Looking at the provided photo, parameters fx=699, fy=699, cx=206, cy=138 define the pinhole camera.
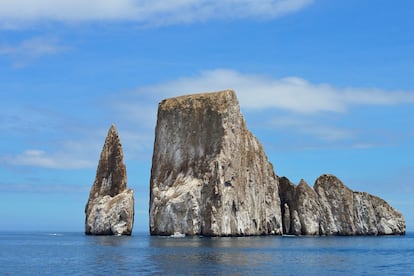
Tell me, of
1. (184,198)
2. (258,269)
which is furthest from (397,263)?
(184,198)

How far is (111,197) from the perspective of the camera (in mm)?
126750

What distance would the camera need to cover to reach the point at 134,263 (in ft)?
201

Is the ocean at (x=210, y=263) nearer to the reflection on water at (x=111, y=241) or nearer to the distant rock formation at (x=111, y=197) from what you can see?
the reflection on water at (x=111, y=241)

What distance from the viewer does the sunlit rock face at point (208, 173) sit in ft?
377

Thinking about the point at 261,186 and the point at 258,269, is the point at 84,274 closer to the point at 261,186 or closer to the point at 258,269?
the point at 258,269

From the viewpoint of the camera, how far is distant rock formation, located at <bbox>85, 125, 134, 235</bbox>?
120062 mm

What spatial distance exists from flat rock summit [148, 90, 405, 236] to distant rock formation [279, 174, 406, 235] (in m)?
0.20

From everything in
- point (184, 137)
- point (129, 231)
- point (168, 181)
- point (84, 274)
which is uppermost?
point (184, 137)

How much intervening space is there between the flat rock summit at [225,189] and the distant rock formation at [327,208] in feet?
0.66

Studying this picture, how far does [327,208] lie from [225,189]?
119 ft

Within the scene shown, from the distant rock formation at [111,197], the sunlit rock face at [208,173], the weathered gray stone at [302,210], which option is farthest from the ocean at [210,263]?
the weathered gray stone at [302,210]

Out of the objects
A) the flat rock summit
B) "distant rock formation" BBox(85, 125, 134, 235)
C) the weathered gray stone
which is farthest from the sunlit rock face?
the weathered gray stone

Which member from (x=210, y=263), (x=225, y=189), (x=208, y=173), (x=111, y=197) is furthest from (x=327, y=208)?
(x=210, y=263)

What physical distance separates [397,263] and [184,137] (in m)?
64.2
